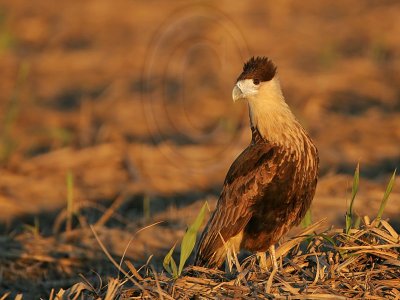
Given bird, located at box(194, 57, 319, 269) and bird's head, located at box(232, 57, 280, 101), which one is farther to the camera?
bird's head, located at box(232, 57, 280, 101)

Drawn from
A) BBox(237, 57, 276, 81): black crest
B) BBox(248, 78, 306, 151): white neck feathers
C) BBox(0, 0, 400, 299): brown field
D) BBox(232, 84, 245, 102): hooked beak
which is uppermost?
BBox(237, 57, 276, 81): black crest

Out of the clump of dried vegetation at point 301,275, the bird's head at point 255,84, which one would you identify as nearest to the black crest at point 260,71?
the bird's head at point 255,84

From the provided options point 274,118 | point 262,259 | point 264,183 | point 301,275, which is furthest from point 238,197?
point 301,275

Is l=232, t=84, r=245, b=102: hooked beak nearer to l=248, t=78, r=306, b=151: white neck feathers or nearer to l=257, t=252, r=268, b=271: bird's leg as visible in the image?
l=248, t=78, r=306, b=151: white neck feathers

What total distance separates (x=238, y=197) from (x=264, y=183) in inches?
9.0

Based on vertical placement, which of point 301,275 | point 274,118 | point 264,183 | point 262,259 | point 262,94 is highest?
point 262,94

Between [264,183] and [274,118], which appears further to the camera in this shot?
[274,118]

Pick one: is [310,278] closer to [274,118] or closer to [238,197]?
[238,197]

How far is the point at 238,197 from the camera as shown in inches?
238

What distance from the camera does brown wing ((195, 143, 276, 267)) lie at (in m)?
5.95

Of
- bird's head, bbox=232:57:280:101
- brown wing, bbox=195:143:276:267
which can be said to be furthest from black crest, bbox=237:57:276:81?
brown wing, bbox=195:143:276:267

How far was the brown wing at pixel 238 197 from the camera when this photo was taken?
5.95 meters

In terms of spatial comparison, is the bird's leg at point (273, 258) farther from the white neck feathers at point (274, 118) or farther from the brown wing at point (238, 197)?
the white neck feathers at point (274, 118)

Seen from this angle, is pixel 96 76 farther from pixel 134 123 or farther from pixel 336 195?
pixel 336 195
